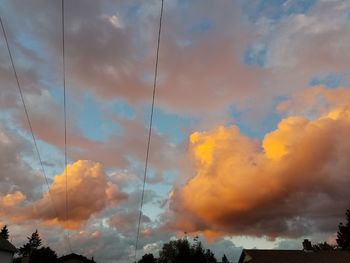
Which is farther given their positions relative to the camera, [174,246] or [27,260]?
[174,246]

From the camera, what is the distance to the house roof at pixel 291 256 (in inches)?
2343

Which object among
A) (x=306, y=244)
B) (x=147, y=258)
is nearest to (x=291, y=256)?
(x=306, y=244)

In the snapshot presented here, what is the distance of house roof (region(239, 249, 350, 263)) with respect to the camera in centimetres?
5951

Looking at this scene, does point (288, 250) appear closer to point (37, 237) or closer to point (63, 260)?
point (63, 260)

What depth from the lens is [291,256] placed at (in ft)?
Answer: 201

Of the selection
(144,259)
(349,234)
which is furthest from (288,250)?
(349,234)

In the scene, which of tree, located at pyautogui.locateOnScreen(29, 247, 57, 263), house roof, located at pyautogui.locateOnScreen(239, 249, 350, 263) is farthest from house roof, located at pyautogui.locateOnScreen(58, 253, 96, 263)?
tree, located at pyautogui.locateOnScreen(29, 247, 57, 263)

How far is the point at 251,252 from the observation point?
6059 cm

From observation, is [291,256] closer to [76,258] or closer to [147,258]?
[76,258]

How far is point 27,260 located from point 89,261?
36.6 ft

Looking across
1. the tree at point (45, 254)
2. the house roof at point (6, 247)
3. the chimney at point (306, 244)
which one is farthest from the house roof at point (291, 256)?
the tree at point (45, 254)

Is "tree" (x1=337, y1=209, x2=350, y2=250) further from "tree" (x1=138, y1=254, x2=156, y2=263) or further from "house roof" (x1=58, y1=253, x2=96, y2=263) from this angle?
"house roof" (x1=58, y1=253, x2=96, y2=263)

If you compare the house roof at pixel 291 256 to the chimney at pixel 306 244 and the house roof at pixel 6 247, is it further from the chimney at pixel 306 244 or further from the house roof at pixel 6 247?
the house roof at pixel 6 247

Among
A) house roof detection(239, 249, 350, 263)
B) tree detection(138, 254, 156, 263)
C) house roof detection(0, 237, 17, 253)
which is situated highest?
tree detection(138, 254, 156, 263)
